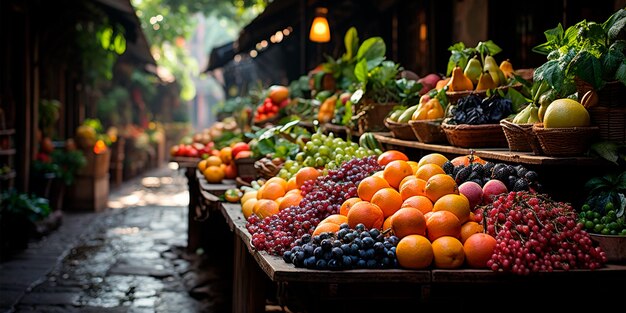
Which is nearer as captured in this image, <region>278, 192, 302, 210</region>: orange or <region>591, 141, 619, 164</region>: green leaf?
<region>591, 141, 619, 164</region>: green leaf

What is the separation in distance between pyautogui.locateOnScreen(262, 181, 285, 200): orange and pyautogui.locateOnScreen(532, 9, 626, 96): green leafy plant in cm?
192

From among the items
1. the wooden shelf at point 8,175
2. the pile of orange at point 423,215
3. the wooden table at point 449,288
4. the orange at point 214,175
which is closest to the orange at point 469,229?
the pile of orange at point 423,215

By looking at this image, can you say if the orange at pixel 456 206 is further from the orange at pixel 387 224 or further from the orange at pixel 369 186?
the orange at pixel 369 186

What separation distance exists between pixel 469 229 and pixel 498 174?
481 mm

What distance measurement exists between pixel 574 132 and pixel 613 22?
568mm

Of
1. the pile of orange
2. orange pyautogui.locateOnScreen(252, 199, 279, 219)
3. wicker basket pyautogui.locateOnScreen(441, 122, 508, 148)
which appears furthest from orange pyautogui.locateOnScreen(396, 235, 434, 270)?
orange pyautogui.locateOnScreen(252, 199, 279, 219)

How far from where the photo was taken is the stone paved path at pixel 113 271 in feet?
23.4

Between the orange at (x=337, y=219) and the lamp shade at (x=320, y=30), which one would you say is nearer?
the orange at (x=337, y=219)

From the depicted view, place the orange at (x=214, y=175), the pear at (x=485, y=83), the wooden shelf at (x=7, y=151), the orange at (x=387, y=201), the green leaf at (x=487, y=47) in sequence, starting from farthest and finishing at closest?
the wooden shelf at (x=7, y=151)
the orange at (x=214, y=175)
the green leaf at (x=487, y=47)
the pear at (x=485, y=83)
the orange at (x=387, y=201)

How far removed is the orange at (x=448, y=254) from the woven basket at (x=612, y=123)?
92 centimetres

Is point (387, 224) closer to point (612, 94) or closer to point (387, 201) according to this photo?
point (387, 201)

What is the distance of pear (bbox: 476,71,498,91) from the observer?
16.0 feet

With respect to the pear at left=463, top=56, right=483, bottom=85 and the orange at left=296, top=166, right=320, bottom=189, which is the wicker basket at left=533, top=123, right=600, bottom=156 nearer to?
the pear at left=463, top=56, right=483, bottom=85

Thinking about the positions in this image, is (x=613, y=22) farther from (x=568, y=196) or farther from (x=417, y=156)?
(x=417, y=156)
